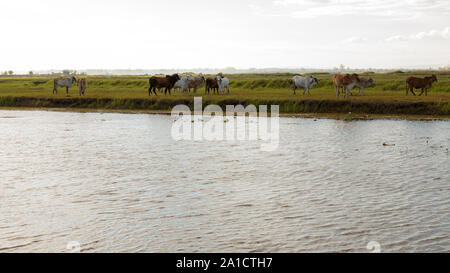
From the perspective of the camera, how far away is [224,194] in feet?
42.5

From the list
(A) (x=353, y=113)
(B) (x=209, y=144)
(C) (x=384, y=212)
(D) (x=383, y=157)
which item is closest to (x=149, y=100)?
(A) (x=353, y=113)

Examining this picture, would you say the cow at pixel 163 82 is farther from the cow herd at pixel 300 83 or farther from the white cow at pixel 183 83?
the white cow at pixel 183 83

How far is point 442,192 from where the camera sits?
13.2 metres

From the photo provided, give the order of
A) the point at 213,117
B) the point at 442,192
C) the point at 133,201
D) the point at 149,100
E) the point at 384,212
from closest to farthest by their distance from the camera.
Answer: the point at 384,212 → the point at 133,201 → the point at 442,192 → the point at 213,117 → the point at 149,100

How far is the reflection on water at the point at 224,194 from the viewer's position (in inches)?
381

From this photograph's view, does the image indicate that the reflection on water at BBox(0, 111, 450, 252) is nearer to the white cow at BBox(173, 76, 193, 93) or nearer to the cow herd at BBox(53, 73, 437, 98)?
the cow herd at BBox(53, 73, 437, 98)

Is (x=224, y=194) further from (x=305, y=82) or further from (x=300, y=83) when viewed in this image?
(x=300, y=83)

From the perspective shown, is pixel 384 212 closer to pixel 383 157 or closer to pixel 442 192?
pixel 442 192

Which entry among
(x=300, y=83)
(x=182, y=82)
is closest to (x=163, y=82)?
(x=182, y=82)

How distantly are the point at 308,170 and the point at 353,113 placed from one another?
18157 millimetres

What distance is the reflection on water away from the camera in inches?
381

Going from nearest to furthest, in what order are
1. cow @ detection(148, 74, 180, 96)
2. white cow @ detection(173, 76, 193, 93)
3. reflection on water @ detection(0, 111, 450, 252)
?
reflection on water @ detection(0, 111, 450, 252)
cow @ detection(148, 74, 180, 96)
white cow @ detection(173, 76, 193, 93)

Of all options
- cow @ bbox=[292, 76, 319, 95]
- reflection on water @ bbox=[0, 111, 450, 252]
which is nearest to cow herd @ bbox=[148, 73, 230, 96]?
cow @ bbox=[292, 76, 319, 95]

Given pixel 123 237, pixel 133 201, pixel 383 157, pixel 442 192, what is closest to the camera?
pixel 123 237
